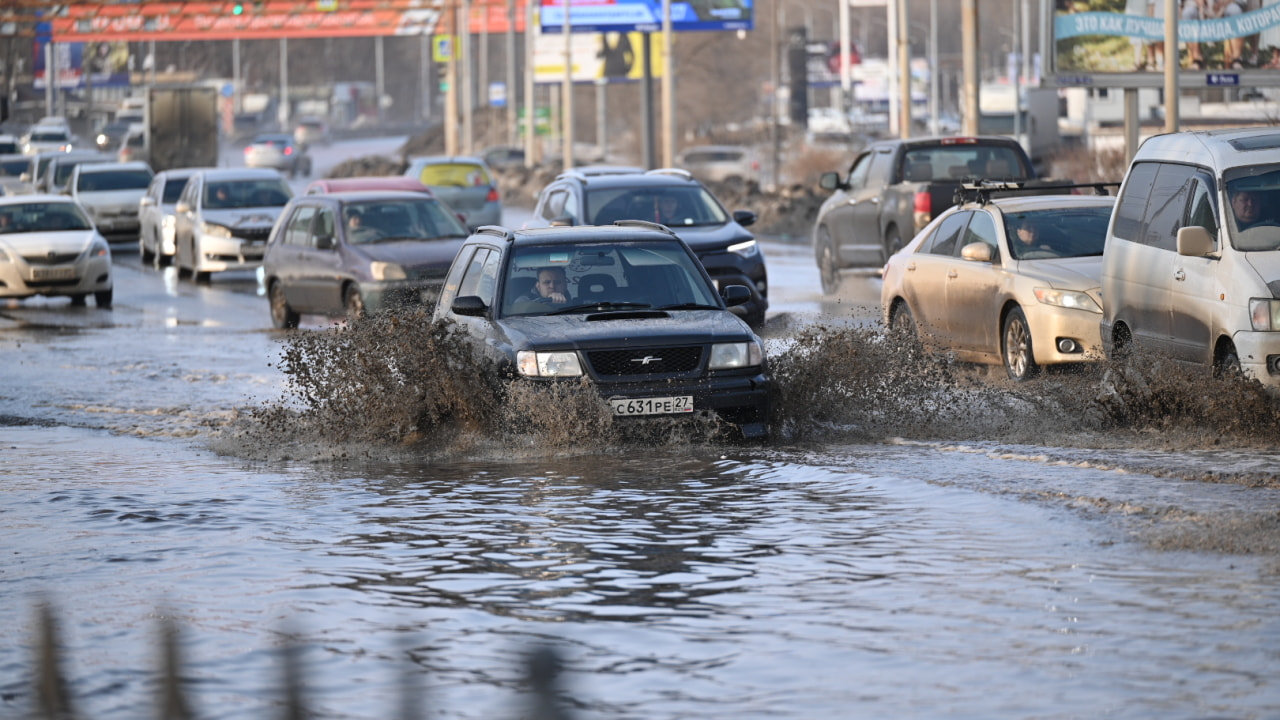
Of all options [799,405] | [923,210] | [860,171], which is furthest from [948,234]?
[860,171]

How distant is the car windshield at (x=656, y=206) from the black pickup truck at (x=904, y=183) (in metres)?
2.04

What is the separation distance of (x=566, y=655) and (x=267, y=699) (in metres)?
1.03

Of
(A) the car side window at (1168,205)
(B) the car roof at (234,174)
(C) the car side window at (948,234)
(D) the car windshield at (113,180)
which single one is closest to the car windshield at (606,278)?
(A) the car side window at (1168,205)

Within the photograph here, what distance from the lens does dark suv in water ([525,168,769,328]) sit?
20.2 meters

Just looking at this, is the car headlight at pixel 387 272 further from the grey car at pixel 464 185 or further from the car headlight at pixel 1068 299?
the grey car at pixel 464 185

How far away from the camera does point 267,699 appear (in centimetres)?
618

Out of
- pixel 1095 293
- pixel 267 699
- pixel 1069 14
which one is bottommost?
pixel 267 699

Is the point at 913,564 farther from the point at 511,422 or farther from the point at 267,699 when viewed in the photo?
the point at 511,422

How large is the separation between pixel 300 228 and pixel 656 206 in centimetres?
402

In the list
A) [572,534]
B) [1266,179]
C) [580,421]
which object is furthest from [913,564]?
[1266,179]

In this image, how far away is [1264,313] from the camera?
35.4ft

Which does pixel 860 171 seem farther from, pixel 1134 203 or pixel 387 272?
pixel 1134 203

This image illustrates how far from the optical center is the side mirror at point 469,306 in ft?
40.3

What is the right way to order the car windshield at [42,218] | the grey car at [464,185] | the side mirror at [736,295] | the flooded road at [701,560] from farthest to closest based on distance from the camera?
1. the grey car at [464,185]
2. the car windshield at [42,218]
3. the side mirror at [736,295]
4. the flooded road at [701,560]
